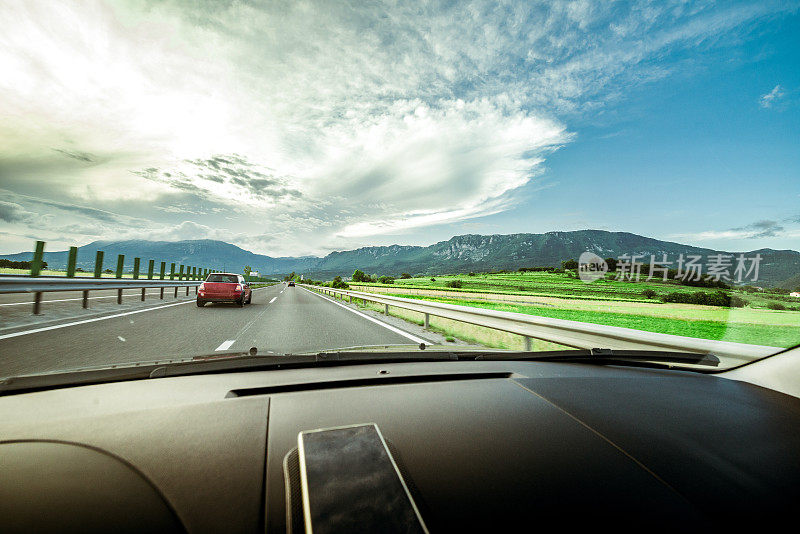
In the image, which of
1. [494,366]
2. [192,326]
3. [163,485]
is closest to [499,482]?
[163,485]

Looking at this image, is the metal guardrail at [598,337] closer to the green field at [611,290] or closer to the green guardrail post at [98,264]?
the green field at [611,290]

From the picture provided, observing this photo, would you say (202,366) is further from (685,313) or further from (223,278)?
(223,278)

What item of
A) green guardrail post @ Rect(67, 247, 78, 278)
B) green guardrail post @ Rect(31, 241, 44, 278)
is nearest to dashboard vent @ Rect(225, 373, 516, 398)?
green guardrail post @ Rect(31, 241, 44, 278)

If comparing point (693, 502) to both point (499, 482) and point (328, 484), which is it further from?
point (328, 484)

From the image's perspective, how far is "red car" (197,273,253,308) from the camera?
14078mm

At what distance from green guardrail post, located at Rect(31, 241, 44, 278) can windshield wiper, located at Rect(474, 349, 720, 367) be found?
15.5 m

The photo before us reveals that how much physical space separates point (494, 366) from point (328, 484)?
182 cm

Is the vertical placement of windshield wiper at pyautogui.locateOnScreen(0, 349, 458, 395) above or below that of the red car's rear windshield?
above

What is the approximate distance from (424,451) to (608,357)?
2.25m

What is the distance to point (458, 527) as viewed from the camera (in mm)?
1163

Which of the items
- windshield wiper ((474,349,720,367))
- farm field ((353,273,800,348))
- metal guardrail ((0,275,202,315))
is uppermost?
farm field ((353,273,800,348))

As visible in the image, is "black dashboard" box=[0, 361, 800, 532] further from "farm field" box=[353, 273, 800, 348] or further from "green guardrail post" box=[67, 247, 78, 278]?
"green guardrail post" box=[67, 247, 78, 278]

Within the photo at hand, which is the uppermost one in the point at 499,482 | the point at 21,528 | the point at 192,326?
the point at 499,482

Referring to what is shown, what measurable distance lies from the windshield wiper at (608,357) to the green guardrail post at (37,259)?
1548cm
